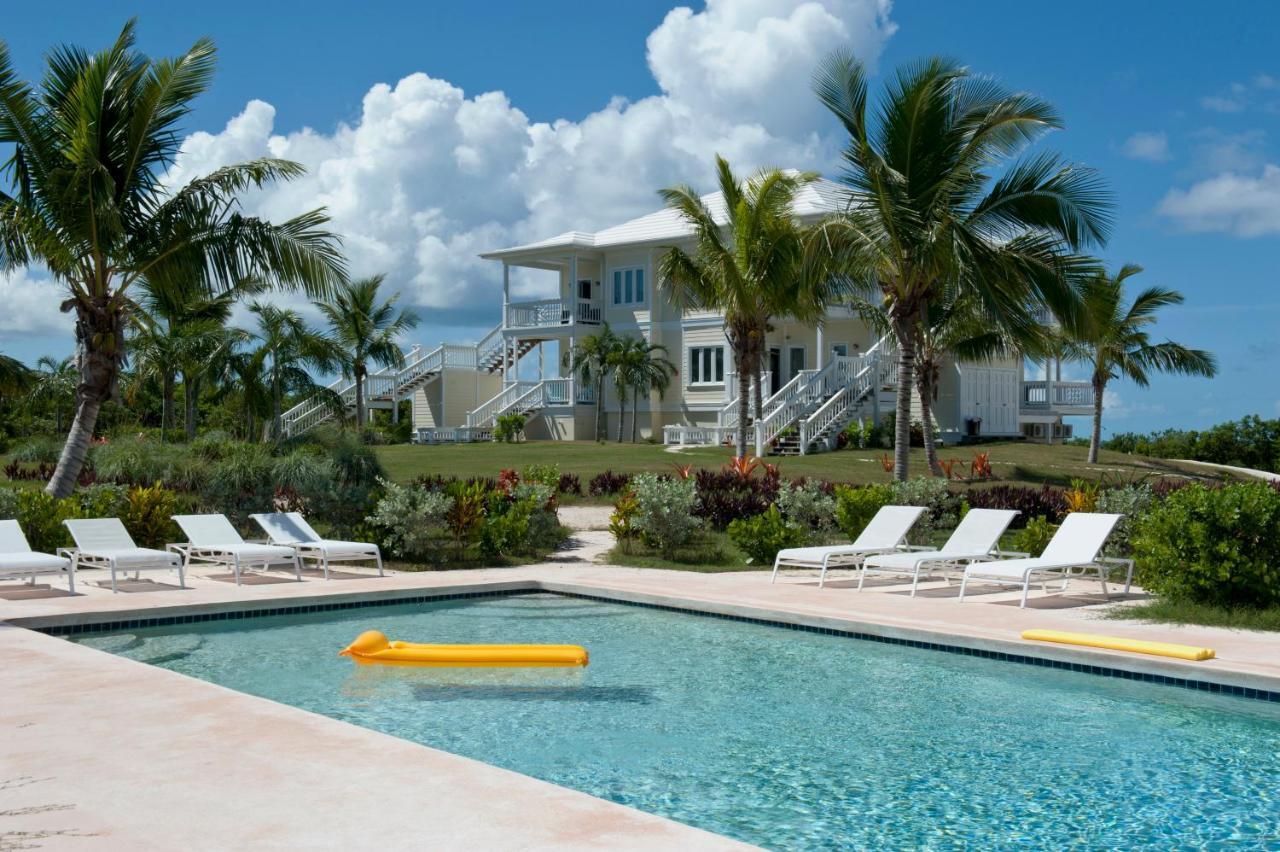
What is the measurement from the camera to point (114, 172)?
16.6m

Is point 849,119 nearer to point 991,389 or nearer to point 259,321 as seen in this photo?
point 259,321

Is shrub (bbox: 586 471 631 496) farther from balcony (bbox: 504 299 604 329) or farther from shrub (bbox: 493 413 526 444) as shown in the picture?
balcony (bbox: 504 299 604 329)

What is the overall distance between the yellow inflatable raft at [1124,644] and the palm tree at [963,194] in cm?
984

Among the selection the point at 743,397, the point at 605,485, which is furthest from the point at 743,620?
the point at 743,397

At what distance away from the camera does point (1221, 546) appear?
37.1ft

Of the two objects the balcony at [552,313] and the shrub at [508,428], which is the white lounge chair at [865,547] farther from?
the balcony at [552,313]

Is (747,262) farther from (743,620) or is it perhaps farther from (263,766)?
(263,766)

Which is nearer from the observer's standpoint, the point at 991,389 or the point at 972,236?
the point at 972,236

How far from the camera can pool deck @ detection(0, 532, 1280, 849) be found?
4.89 metres

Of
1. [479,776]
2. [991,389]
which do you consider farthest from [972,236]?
[991,389]

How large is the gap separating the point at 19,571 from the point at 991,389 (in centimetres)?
A: 3114

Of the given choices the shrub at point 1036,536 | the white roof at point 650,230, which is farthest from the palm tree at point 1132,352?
the shrub at point 1036,536

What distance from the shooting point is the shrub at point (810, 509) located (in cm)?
1745

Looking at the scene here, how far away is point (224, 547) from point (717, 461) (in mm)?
16870
